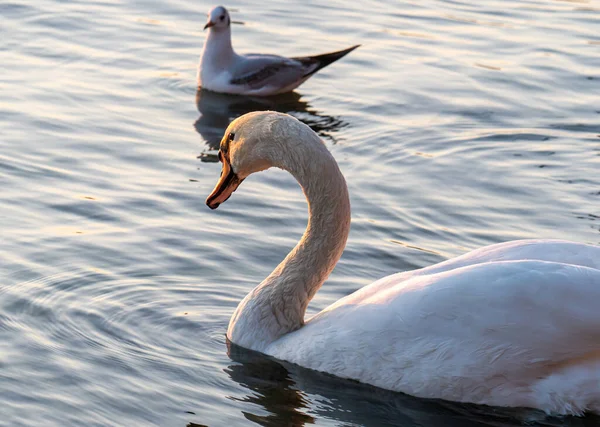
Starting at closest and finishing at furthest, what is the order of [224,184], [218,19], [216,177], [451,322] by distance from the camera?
[451,322], [224,184], [216,177], [218,19]

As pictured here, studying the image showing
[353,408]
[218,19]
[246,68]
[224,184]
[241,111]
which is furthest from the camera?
A: [218,19]

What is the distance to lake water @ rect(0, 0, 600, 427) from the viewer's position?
6.21 metres

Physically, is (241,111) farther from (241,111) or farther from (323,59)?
(323,59)

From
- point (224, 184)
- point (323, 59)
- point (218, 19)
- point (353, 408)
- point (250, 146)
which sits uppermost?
point (250, 146)

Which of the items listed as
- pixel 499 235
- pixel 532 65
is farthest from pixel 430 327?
pixel 532 65

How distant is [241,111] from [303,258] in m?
5.44

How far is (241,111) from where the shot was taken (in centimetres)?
1209

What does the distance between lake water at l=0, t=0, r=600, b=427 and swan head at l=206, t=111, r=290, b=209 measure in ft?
2.51

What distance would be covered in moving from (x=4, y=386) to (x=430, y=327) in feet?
6.70

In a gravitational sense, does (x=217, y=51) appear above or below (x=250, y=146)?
below

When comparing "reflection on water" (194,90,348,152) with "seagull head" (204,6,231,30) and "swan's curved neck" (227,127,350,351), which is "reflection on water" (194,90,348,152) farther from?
"swan's curved neck" (227,127,350,351)

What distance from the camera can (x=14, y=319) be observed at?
6.84 m

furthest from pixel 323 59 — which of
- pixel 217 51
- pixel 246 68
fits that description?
pixel 217 51

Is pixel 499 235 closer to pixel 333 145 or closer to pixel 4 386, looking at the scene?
pixel 333 145
